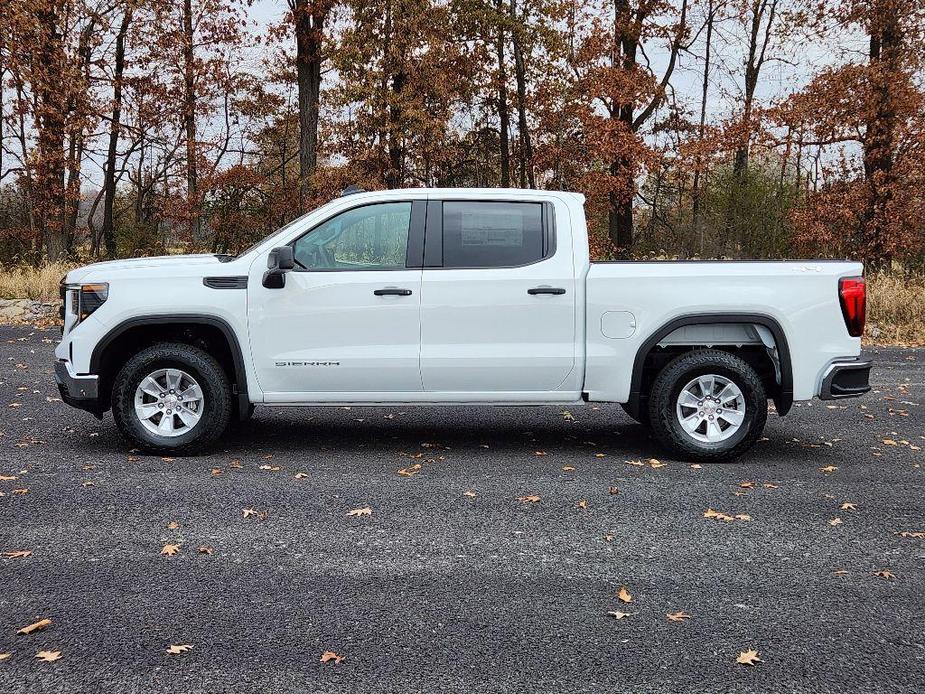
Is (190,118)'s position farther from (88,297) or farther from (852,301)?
(852,301)

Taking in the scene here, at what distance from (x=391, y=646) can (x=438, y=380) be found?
328cm

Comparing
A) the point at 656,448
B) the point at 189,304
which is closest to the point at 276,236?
the point at 189,304

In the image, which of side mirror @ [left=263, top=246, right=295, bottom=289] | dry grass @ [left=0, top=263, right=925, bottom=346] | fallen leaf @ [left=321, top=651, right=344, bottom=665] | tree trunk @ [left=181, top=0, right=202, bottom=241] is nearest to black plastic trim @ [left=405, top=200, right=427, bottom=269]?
side mirror @ [left=263, top=246, right=295, bottom=289]

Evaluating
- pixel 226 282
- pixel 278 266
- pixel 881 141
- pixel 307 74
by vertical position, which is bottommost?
pixel 226 282

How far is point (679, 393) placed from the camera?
6.81 meters

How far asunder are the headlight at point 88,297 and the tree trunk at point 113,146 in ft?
70.5

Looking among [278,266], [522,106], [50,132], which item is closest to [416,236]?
[278,266]

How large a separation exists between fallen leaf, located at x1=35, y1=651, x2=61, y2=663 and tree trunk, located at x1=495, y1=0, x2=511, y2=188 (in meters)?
26.1

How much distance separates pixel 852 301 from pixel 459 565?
3.94 m

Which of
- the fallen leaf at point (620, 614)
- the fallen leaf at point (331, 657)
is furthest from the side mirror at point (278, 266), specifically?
the fallen leaf at point (620, 614)

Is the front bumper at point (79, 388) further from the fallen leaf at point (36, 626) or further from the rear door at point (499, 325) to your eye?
the fallen leaf at point (36, 626)

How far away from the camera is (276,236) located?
6.91 m

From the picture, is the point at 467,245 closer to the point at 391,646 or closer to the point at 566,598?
the point at 566,598

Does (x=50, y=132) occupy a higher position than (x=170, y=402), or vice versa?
(x=50, y=132)
